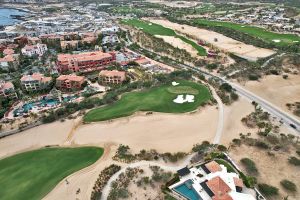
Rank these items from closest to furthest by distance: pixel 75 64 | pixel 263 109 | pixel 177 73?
pixel 263 109 → pixel 177 73 → pixel 75 64

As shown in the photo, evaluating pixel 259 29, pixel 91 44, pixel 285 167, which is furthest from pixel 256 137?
pixel 259 29

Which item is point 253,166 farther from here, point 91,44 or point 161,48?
point 91,44

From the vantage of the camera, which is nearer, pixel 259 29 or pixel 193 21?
pixel 259 29

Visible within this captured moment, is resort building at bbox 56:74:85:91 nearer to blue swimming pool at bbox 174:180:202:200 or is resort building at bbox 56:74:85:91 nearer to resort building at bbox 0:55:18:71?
resort building at bbox 0:55:18:71

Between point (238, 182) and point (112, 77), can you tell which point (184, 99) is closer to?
point (112, 77)

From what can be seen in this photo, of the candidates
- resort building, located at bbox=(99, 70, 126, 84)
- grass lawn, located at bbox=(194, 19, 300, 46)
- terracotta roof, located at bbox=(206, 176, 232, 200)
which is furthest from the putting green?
grass lawn, located at bbox=(194, 19, 300, 46)

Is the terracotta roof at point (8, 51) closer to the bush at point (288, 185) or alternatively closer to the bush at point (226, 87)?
the bush at point (226, 87)

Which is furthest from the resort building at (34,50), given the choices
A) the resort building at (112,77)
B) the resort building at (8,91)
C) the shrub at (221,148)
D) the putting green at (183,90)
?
the shrub at (221,148)
